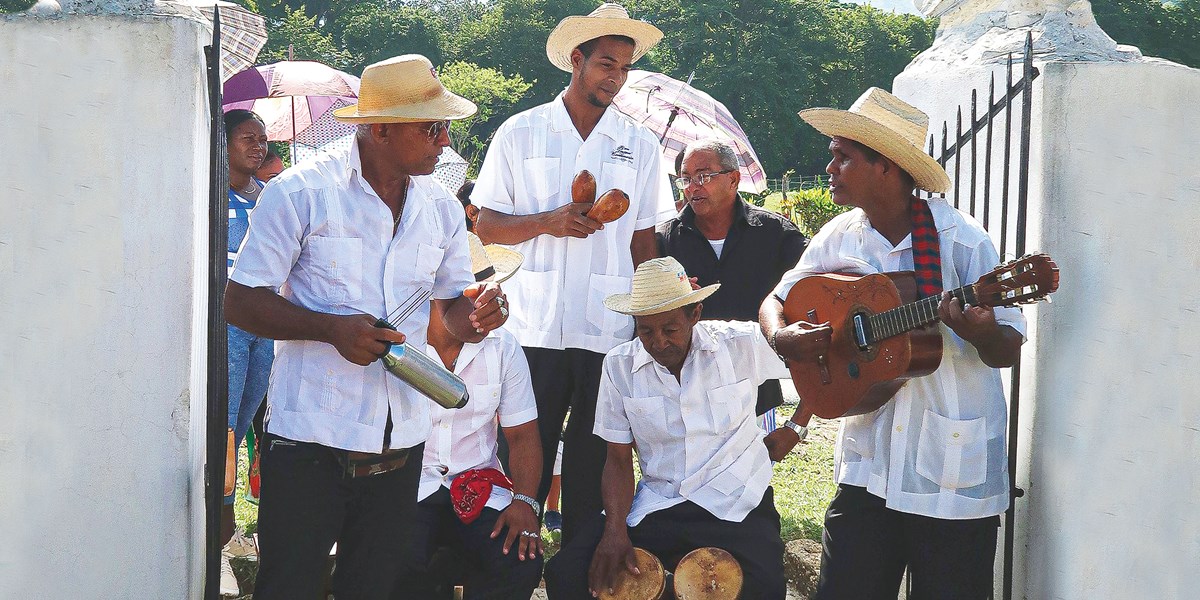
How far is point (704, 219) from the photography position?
490 centimetres

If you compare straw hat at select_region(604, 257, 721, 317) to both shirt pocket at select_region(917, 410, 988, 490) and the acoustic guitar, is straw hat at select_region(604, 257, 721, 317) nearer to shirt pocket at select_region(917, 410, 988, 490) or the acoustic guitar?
the acoustic guitar

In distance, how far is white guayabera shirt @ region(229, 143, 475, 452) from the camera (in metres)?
3.10

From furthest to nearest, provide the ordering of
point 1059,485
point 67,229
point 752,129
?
1. point 752,129
2. point 1059,485
3. point 67,229

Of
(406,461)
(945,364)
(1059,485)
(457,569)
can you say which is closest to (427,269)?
(406,461)

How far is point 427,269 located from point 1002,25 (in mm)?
2366

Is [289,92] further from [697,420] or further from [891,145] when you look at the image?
[891,145]

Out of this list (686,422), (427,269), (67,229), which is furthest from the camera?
(686,422)

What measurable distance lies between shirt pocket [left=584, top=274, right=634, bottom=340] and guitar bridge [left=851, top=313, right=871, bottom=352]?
1.27 meters

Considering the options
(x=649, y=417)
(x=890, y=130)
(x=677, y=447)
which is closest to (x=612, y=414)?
(x=649, y=417)

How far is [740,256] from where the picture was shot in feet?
15.8

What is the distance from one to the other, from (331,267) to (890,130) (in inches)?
68.8

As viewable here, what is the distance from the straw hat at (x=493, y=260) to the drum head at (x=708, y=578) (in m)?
1.27

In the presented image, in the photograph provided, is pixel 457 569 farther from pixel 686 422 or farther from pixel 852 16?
pixel 852 16

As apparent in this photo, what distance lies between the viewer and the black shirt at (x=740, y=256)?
15.6 feet
